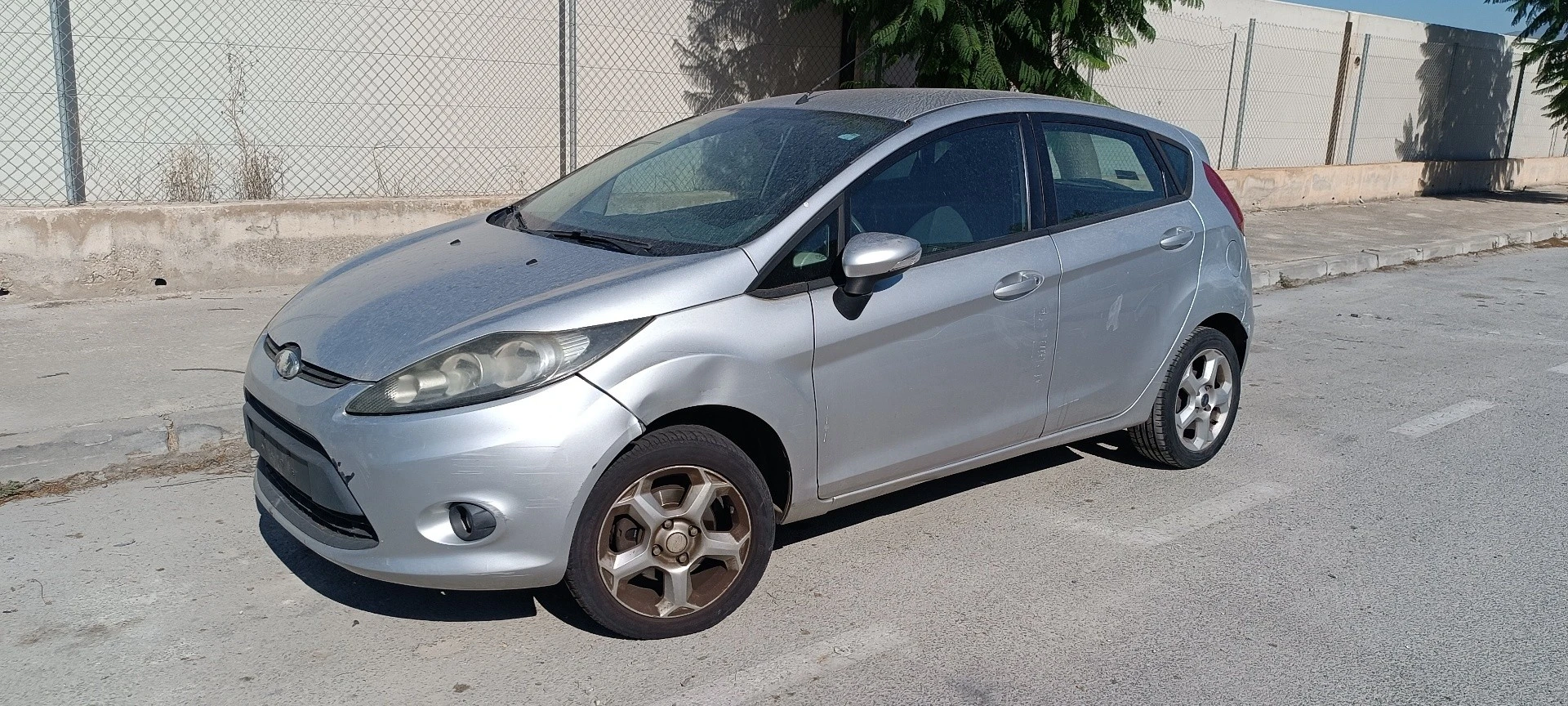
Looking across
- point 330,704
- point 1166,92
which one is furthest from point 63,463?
point 1166,92

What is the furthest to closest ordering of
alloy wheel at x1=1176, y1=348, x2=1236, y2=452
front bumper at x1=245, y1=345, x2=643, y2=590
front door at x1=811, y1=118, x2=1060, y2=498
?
alloy wheel at x1=1176, y1=348, x2=1236, y2=452, front door at x1=811, y1=118, x2=1060, y2=498, front bumper at x1=245, y1=345, x2=643, y2=590

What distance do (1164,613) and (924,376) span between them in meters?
1.10

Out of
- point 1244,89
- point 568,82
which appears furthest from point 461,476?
point 1244,89

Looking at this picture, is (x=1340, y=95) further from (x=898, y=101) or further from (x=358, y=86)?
(x=898, y=101)

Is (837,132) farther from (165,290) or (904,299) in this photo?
(165,290)

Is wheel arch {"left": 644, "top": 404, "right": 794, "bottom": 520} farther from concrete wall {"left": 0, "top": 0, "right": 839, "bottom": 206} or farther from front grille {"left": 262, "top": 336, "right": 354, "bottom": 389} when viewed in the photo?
concrete wall {"left": 0, "top": 0, "right": 839, "bottom": 206}

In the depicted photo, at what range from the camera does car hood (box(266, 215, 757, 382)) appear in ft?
11.3

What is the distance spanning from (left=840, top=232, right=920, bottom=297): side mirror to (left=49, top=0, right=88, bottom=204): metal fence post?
5951 mm

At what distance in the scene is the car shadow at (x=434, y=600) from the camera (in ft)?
12.5

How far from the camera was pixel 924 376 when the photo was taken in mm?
4102

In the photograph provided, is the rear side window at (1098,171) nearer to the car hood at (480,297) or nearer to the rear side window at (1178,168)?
the rear side window at (1178,168)

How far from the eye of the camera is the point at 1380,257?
12250 millimetres

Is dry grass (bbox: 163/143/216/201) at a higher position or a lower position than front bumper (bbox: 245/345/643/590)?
higher

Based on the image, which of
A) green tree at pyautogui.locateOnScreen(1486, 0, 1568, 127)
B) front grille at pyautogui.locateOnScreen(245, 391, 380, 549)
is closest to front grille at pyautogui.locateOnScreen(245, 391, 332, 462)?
front grille at pyautogui.locateOnScreen(245, 391, 380, 549)
